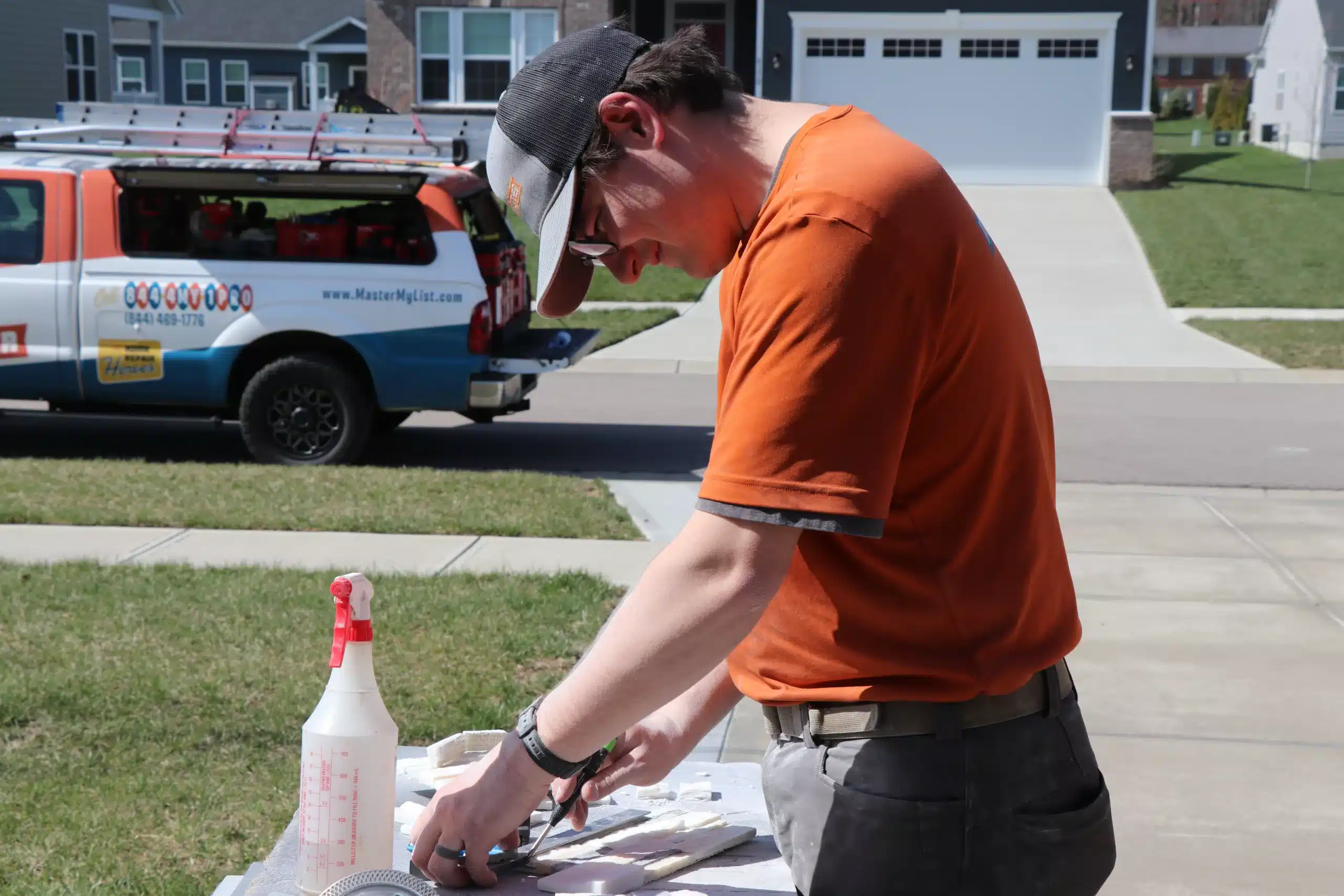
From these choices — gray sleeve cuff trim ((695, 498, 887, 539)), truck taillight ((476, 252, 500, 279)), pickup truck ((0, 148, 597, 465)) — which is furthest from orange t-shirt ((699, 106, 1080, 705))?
truck taillight ((476, 252, 500, 279))

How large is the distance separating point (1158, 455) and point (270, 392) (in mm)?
6156

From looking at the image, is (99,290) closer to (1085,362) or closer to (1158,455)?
(1158,455)

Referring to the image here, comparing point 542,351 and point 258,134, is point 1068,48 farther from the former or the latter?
point 258,134

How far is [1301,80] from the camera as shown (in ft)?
138

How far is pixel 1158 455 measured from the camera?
1115 centimetres

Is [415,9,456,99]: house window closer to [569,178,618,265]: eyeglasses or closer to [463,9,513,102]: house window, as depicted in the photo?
[463,9,513,102]: house window

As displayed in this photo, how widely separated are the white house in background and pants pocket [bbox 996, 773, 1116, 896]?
32.6 meters

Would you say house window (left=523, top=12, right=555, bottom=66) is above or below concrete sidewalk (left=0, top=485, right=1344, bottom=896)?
above

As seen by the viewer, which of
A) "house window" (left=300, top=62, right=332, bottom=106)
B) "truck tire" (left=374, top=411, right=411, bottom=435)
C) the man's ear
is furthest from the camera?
"house window" (left=300, top=62, right=332, bottom=106)

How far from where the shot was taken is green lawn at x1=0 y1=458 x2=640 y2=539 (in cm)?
827

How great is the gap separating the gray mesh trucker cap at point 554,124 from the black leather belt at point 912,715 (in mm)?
679

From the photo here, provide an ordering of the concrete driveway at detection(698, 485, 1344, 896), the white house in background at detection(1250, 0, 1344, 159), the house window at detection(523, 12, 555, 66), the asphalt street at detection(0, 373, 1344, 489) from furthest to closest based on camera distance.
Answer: the white house in background at detection(1250, 0, 1344, 159) < the house window at detection(523, 12, 555, 66) < the asphalt street at detection(0, 373, 1344, 489) < the concrete driveway at detection(698, 485, 1344, 896)

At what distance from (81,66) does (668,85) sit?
36.3 meters

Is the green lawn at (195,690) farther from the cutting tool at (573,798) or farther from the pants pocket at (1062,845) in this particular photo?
the pants pocket at (1062,845)
